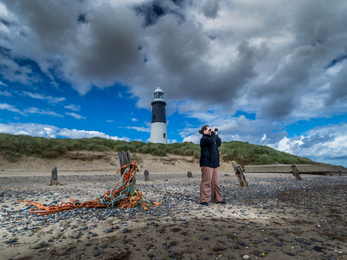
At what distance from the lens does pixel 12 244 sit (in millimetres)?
3518

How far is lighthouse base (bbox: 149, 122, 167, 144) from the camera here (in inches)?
1416

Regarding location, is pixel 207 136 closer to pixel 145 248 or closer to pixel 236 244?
pixel 236 244

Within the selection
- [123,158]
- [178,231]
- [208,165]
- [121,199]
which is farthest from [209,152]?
[121,199]

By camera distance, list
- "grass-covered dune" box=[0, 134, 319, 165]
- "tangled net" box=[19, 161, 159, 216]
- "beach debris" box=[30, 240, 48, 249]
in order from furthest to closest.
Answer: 1. "grass-covered dune" box=[0, 134, 319, 165]
2. "tangled net" box=[19, 161, 159, 216]
3. "beach debris" box=[30, 240, 48, 249]

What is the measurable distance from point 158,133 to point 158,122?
208cm

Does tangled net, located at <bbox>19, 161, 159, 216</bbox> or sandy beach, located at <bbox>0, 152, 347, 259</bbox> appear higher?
tangled net, located at <bbox>19, 161, 159, 216</bbox>

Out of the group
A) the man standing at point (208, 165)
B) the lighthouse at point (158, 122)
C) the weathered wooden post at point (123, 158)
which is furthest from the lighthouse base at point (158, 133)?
the man standing at point (208, 165)

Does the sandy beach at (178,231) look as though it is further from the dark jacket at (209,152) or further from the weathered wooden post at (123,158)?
the weathered wooden post at (123,158)

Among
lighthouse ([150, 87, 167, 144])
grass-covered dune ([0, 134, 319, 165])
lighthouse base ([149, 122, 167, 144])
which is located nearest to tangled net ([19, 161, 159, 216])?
grass-covered dune ([0, 134, 319, 165])

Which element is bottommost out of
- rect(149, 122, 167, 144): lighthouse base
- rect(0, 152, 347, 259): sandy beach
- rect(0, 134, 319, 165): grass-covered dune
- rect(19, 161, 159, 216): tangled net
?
rect(0, 152, 347, 259): sandy beach

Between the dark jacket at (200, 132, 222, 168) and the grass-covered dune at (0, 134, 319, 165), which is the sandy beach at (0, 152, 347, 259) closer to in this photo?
the dark jacket at (200, 132, 222, 168)

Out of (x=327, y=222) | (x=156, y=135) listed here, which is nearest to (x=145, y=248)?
(x=327, y=222)

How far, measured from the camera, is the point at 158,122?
3662cm

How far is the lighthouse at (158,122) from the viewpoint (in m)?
36.1
